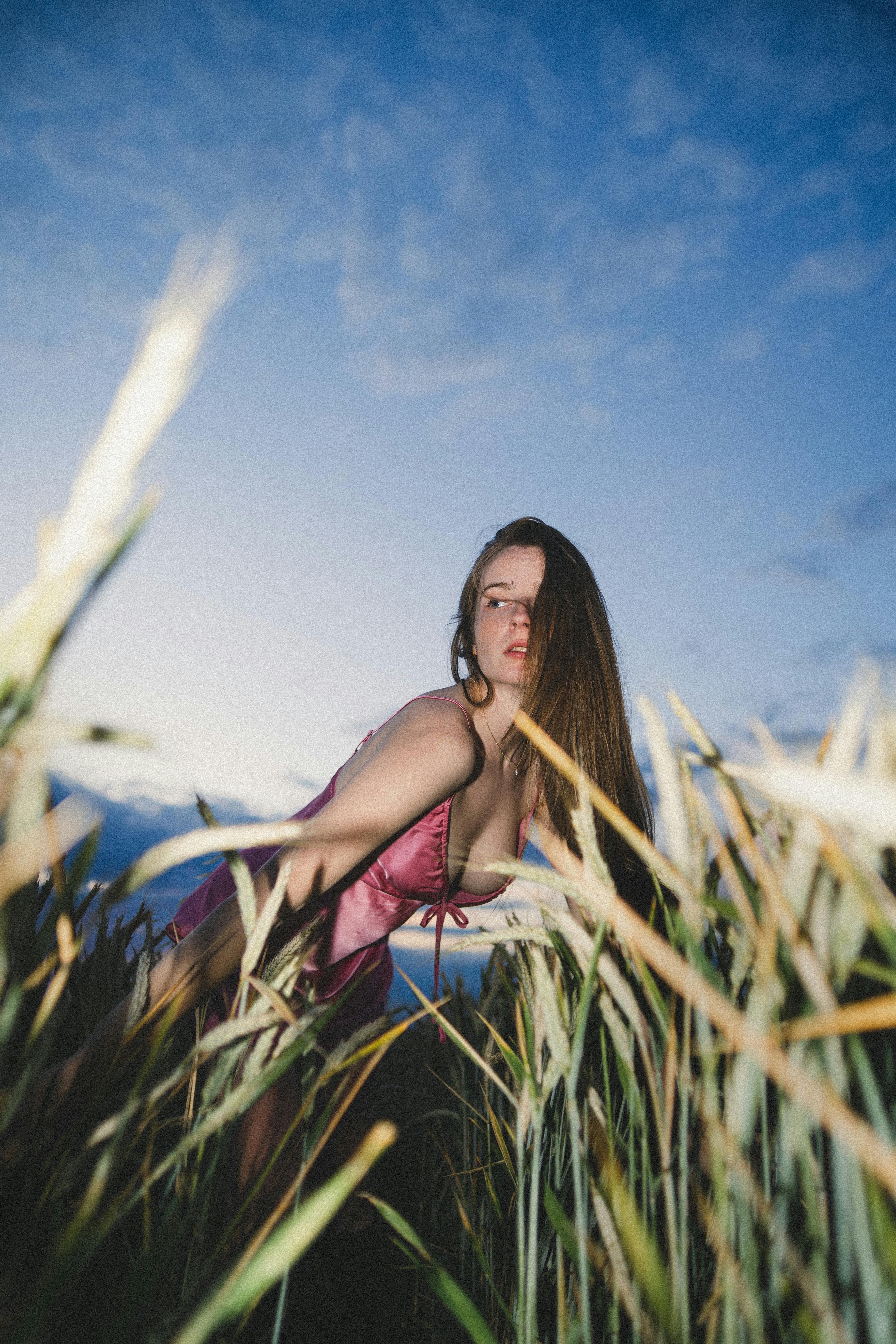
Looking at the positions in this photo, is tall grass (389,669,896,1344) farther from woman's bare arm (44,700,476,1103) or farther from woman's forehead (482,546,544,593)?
woman's forehead (482,546,544,593)

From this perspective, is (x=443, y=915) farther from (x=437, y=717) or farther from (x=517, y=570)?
(x=517, y=570)

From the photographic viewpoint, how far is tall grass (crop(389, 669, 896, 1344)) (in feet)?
1.23

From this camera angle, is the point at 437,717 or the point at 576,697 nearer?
the point at 437,717

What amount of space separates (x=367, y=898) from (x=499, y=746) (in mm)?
661

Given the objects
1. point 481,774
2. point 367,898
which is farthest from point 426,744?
point 367,898

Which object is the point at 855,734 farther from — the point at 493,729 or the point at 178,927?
the point at 178,927

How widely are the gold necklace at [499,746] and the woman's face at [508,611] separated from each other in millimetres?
150

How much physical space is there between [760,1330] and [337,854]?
36.4 inches

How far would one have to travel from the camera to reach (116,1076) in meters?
0.60

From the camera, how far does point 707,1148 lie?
27.6 inches

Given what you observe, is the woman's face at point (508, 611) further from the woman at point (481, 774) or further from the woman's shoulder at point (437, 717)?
the woman's shoulder at point (437, 717)

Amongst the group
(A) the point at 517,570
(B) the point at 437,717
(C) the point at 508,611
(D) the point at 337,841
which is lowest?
(D) the point at 337,841

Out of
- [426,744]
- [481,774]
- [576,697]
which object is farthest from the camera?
[481,774]

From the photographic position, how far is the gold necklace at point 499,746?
2.06 m
